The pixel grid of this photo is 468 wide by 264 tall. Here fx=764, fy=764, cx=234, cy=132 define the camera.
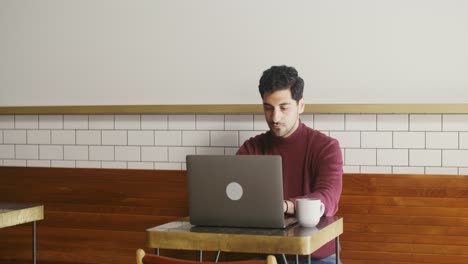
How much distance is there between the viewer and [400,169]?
3932 millimetres

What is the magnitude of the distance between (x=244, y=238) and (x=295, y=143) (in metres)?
1.00

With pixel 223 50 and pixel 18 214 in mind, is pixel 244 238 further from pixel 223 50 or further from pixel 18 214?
pixel 223 50

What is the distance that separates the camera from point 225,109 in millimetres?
4133

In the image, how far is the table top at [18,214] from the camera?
3490mm

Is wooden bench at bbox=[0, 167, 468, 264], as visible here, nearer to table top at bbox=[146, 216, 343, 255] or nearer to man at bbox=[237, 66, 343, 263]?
man at bbox=[237, 66, 343, 263]

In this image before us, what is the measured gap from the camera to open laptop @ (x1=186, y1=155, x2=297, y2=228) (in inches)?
117

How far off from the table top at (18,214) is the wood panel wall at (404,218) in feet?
5.11

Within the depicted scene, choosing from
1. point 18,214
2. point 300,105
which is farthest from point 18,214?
point 300,105

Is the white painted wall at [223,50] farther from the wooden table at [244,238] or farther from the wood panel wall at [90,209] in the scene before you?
the wooden table at [244,238]

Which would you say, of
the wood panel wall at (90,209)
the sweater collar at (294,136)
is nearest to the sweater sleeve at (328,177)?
the sweater collar at (294,136)

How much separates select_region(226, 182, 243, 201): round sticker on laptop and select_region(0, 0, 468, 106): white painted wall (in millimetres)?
1164

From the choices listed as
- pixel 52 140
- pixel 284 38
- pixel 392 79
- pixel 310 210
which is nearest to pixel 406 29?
pixel 392 79

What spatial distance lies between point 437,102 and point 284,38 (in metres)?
0.87

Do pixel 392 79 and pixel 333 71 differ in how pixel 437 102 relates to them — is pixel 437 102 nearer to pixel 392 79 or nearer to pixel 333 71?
pixel 392 79
